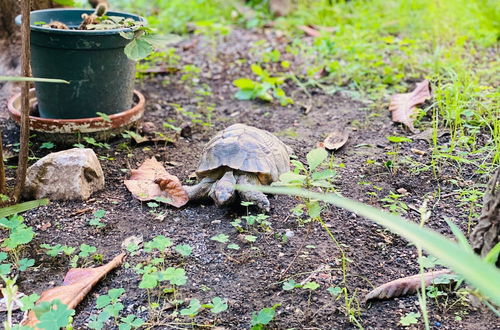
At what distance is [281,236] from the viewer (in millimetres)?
2385

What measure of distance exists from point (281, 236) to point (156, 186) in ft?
2.40

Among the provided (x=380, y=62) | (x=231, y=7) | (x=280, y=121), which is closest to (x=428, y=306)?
(x=280, y=121)

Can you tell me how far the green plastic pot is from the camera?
3010mm

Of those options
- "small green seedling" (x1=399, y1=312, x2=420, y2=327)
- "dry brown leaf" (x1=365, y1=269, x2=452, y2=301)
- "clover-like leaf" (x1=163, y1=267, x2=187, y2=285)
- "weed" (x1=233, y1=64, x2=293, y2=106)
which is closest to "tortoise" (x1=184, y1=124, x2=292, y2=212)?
"clover-like leaf" (x1=163, y1=267, x2=187, y2=285)

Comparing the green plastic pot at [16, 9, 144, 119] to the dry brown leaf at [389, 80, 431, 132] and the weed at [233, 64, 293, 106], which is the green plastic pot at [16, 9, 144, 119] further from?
the dry brown leaf at [389, 80, 431, 132]

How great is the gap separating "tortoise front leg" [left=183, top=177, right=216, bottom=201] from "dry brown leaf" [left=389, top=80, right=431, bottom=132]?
4.63 ft

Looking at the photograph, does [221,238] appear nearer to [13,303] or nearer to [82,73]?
[13,303]

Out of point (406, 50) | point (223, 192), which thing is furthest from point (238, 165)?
point (406, 50)

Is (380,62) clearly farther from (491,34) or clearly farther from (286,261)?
(286,261)

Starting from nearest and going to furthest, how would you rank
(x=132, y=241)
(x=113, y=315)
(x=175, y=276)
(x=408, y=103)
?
(x=113, y=315), (x=175, y=276), (x=132, y=241), (x=408, y=103)

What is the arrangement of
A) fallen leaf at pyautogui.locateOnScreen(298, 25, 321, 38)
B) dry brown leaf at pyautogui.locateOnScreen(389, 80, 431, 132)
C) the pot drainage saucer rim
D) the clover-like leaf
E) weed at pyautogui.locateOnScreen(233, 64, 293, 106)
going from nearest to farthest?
1. the clover-like leaf
2. the pot drainage saucer rim
3. dry brown leaf at pyautogui.locateOnScreen(389, 80, 431, 132)
4. weed at pyautogui.locateOnScreen(233, 64, 293, 106)
5. fallen leaf at pyautogui.locateOnScreen(298, 25, 321, 38)

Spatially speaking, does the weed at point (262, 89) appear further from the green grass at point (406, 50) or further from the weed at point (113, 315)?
the weed at point (113, 315)

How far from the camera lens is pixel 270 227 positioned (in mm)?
2453

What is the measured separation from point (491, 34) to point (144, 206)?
3790mm
